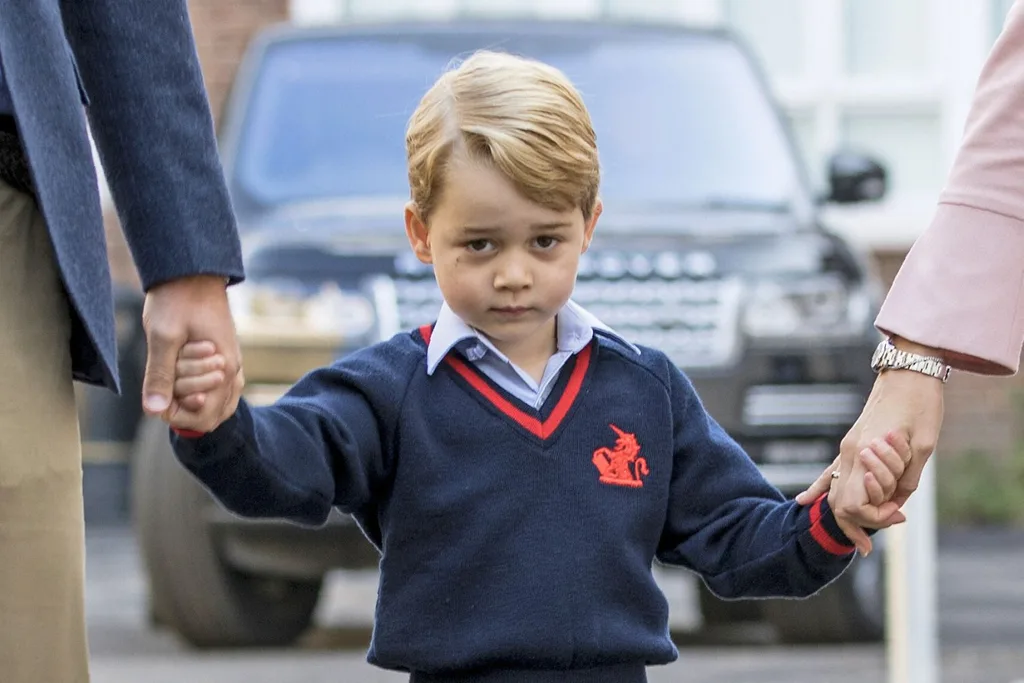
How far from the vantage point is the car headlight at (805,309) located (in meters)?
6.15

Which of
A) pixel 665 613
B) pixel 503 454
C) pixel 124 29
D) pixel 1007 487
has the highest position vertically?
pixel 124 29

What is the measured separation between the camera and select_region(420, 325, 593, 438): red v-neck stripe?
2600mm

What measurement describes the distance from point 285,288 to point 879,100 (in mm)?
7382

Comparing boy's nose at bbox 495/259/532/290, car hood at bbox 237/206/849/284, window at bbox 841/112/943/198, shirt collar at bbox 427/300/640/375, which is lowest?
window at bbox 841/112/943/198

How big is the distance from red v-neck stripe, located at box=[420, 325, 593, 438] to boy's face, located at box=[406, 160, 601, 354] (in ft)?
0.22

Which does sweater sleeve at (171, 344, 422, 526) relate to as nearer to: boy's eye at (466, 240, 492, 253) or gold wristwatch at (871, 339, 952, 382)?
boy's eye at (466, 240, 492, 253)

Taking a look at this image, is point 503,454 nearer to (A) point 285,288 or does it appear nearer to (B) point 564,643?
(B) point 564,643

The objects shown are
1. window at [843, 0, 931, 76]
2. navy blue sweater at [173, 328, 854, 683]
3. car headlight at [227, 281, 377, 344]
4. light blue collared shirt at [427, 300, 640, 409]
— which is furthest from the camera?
window at [843, 0, 931, 76]

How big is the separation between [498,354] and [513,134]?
280 millimetres

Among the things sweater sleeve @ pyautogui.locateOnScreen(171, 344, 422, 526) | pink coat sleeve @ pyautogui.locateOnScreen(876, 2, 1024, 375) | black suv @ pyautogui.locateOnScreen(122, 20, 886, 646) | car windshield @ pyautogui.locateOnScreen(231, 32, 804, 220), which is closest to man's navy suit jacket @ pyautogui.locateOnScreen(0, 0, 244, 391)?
sweater sleeve @ pyautogui.locateOnScreen(171, 344, 422, 526)

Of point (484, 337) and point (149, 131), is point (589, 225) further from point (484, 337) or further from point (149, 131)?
point (149, 131)

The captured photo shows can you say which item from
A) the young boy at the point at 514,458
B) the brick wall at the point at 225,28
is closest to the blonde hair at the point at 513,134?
the young boy at the point at 514,458

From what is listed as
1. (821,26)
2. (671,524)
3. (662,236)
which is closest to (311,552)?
(662,236)

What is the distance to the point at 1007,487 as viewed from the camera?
1151cm
